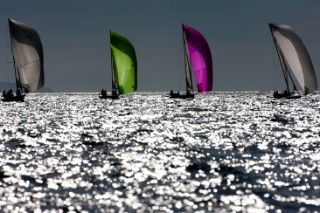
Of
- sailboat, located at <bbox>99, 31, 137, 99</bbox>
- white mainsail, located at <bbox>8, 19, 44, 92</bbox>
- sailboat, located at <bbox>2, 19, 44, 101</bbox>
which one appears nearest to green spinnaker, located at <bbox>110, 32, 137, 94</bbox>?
sailboat, located at <bbox>99, 31, 137, 99</bbox>

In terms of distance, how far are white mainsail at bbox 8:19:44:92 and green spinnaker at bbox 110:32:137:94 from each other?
46.5 ft

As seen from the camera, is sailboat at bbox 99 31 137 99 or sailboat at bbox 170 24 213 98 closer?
sailboat at bbox 170 24 213 98

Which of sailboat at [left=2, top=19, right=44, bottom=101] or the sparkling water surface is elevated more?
sailboat at [left=2, top=19, right=44, bottom=101]

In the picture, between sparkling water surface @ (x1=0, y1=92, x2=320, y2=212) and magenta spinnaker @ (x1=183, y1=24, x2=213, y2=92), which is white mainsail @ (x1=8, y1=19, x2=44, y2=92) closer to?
magenta spinnaker @ (x1=183, y1=24, x2=213, y2=92)

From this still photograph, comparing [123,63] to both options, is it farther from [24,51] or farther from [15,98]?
[15,98]

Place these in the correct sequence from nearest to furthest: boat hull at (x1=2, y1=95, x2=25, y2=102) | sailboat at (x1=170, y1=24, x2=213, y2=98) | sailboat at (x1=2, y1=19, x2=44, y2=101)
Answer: sailboat at (x1=170, y1=24, x2=213, y2=98)
sailboat at (x1=2, y1=19, x2=44, y2=101)
boat hull at (x1=2, y1=95, x2=25, y2=102)

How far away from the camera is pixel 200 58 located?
92.9m

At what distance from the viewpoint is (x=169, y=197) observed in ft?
74.2

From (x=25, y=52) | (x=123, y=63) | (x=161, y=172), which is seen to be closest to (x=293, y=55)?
(x=123, y=63)

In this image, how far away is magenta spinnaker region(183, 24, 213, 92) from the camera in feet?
300

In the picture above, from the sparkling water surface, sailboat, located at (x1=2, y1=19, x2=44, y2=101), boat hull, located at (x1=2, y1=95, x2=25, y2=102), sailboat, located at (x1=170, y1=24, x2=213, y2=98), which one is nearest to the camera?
the sparkling water surface

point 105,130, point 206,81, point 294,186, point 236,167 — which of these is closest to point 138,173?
point 236,167

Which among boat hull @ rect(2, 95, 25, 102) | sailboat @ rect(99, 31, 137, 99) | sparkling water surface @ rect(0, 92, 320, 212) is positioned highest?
sailboat @ rect(99, 31, 137, 99)

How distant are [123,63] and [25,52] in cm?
1771
